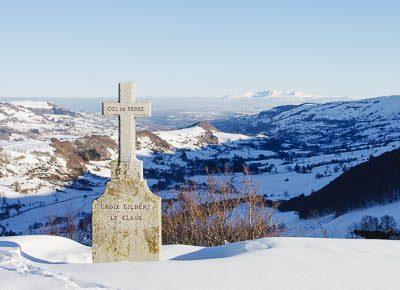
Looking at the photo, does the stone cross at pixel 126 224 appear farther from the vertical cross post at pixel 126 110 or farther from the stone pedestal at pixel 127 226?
the vertical cross post at pixel 126 110

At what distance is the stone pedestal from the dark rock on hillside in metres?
79.1

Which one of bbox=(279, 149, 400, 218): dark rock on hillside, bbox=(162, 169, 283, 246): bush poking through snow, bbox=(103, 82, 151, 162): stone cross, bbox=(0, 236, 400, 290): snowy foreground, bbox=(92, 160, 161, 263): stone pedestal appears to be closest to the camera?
bbox=(0, 236, 400, 290): snowy foreground

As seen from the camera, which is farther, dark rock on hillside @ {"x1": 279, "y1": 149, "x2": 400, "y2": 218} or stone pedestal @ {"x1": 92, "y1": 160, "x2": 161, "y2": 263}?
dark rock on hillside @ {"x1": 279, "y1": 149, "x2": 400, "y2": 218}

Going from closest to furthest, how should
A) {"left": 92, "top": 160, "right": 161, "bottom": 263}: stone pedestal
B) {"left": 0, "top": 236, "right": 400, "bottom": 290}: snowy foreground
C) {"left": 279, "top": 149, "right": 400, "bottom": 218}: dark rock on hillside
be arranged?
1. {"left": 0, "top": 236, "right": 400, "bottom": 290}: snowy foreground
2. {"left": 92, "top": 160, "right": 161, "bottom": 263}: stone pedestal
3. {"left": 279, "top": 149, "right": 400, "bottom": 218}: dark rock on hillside

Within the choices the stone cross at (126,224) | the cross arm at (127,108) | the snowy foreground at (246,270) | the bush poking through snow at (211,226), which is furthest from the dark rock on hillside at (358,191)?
the snowy foreground at (246,270)

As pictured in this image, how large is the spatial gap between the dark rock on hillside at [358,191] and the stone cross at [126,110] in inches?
3110

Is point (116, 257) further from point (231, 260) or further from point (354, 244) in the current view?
point (354, 244)

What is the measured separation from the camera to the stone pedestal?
→ 13.2m

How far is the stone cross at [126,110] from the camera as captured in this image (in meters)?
13.7

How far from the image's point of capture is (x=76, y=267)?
973 centimetres

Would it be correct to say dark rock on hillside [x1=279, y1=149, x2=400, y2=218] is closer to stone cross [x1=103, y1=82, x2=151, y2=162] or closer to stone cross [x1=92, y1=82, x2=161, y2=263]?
stone cross [x1=103, y1=82, x2=151, y2=162]

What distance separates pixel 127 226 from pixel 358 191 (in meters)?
96.9

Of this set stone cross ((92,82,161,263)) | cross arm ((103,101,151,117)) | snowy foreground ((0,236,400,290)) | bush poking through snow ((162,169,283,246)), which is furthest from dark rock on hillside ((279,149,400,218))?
snowy foreground ((0,236,400,290))

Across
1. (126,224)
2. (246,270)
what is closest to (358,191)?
(126,224)
